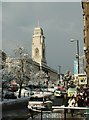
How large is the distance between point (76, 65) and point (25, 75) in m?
39.0

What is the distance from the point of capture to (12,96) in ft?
193

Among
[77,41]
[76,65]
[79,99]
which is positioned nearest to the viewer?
[79,99]

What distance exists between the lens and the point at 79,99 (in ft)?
83.5

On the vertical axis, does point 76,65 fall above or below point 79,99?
above

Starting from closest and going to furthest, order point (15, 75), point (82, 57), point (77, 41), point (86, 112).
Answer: point (86, 112), point (77, 41), point (82, 57), point (15, 75)

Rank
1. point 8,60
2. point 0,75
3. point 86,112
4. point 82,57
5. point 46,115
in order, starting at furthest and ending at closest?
point 8,60 → point 0,75 → point 82,57 → point 46,115 → point 86,112

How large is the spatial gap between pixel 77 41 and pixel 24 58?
3919 cm

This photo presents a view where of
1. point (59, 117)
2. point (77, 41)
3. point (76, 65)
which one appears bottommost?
point (59, 117)

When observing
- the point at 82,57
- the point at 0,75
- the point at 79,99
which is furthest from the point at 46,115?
the point at 0,75

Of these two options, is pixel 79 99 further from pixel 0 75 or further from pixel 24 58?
pixel 24 58

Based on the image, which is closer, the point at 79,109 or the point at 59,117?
the point at 79,109

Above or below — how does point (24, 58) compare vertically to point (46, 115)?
above

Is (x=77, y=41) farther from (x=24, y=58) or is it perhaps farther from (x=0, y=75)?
(x=24, y=58)

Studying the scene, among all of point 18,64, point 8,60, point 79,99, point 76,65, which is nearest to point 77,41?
point 76,65
